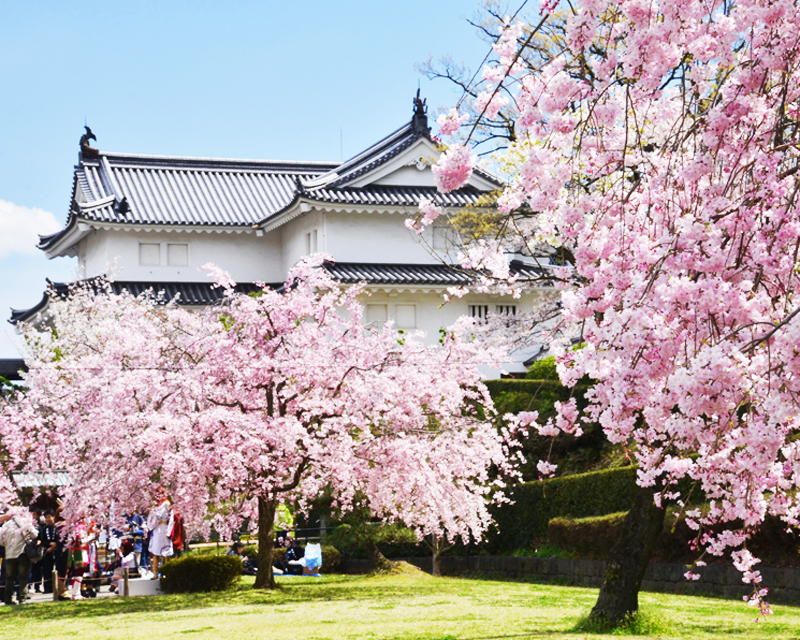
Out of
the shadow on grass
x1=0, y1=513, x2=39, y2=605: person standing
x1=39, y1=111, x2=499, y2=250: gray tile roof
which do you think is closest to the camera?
the shadow on grass

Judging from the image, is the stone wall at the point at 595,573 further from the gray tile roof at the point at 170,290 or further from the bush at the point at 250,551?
the gray tile roof at the point at 170,290

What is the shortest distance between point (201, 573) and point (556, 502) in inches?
283

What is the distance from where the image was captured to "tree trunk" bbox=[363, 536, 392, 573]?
1946cm

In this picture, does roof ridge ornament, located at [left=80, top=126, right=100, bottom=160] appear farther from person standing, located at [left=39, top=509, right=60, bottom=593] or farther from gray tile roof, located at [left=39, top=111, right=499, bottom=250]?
person standing, located at [left=39, top=509, right=60, bottom=593]

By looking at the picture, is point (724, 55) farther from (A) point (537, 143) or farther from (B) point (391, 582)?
(B) point (391, 582)

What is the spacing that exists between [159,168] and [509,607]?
90.2 feet

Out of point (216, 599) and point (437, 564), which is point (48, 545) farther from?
point (437, 564)

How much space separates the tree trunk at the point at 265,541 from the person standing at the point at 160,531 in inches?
62.5

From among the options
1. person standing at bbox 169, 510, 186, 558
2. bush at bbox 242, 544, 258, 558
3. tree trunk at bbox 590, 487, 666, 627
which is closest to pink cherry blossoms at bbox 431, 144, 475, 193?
tree trunk at bbox 590, 487, 666, 627

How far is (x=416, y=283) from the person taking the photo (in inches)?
1138

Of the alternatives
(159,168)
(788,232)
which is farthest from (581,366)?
(159,168)

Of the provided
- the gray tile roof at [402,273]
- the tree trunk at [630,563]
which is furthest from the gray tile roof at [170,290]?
the tree trunk at [630,563]

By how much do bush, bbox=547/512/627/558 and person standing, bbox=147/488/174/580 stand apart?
716 centimetres

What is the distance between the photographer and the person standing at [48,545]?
16.5 m
